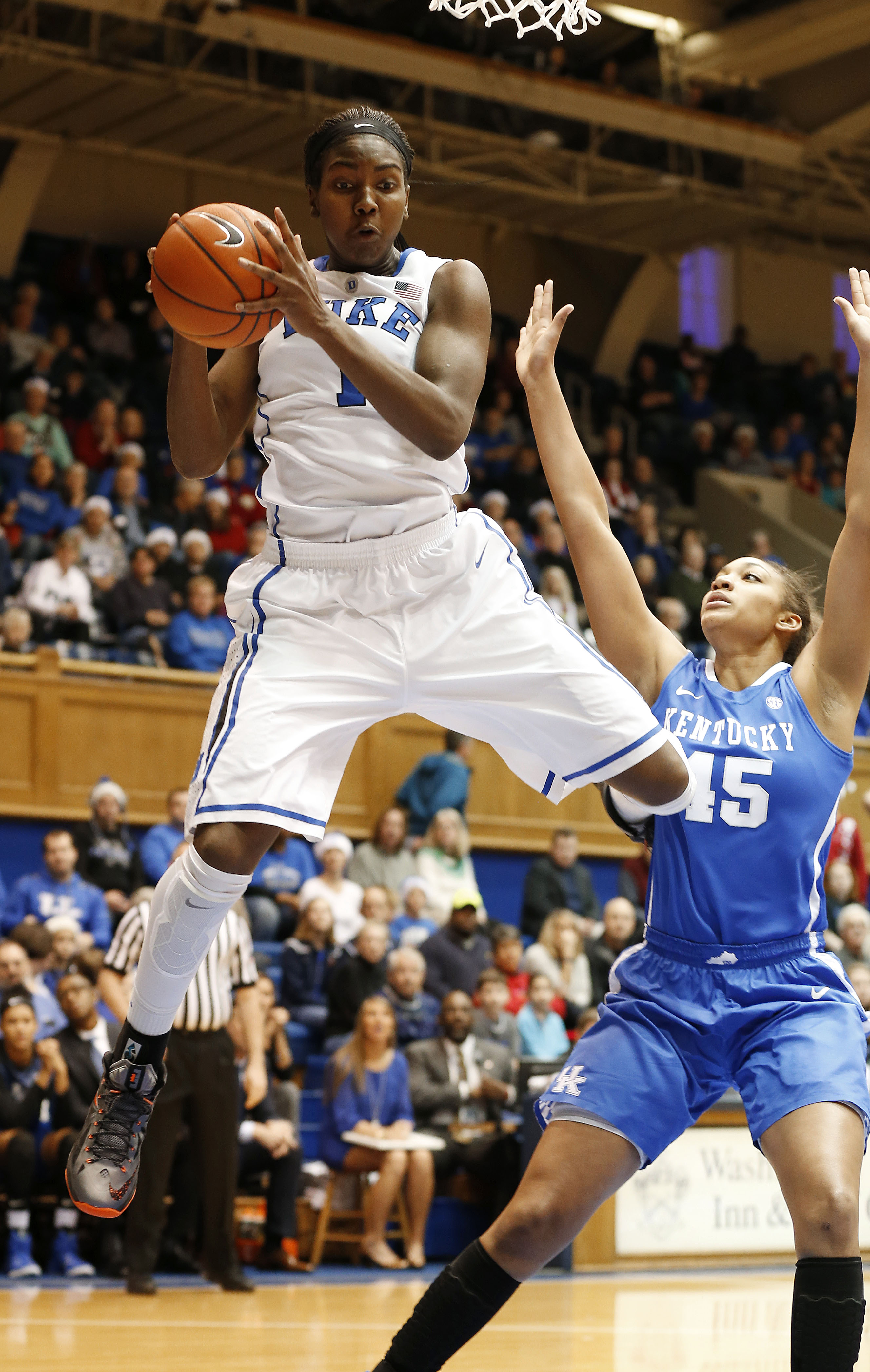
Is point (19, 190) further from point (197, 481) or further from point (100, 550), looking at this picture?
point (197, 481)

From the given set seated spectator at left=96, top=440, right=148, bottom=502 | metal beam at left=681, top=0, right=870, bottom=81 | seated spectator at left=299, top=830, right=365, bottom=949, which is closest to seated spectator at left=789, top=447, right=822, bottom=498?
metal beam at left=681, top=0, right=870, bottom=81

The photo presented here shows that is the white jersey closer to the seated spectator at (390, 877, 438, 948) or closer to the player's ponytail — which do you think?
the player's ponytail

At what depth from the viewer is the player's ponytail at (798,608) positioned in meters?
4.16

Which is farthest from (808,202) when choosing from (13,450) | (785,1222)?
(785,1222)

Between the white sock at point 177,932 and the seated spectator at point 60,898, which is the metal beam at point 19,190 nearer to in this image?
the seated spectator at point 60,898

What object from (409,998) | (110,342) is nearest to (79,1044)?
(409,998)

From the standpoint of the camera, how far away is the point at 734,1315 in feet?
25.0

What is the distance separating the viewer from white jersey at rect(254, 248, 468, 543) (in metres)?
3.63

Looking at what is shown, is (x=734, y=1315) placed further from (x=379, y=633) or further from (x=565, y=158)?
(x=565, y=158)

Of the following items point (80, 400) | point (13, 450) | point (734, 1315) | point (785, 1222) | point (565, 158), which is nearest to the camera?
point (734, 1315)

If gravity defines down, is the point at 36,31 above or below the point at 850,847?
above

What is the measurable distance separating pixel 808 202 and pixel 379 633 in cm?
1864

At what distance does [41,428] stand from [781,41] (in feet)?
29.0

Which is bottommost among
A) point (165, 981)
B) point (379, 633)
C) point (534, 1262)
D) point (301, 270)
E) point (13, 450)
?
point (534, 1262)
